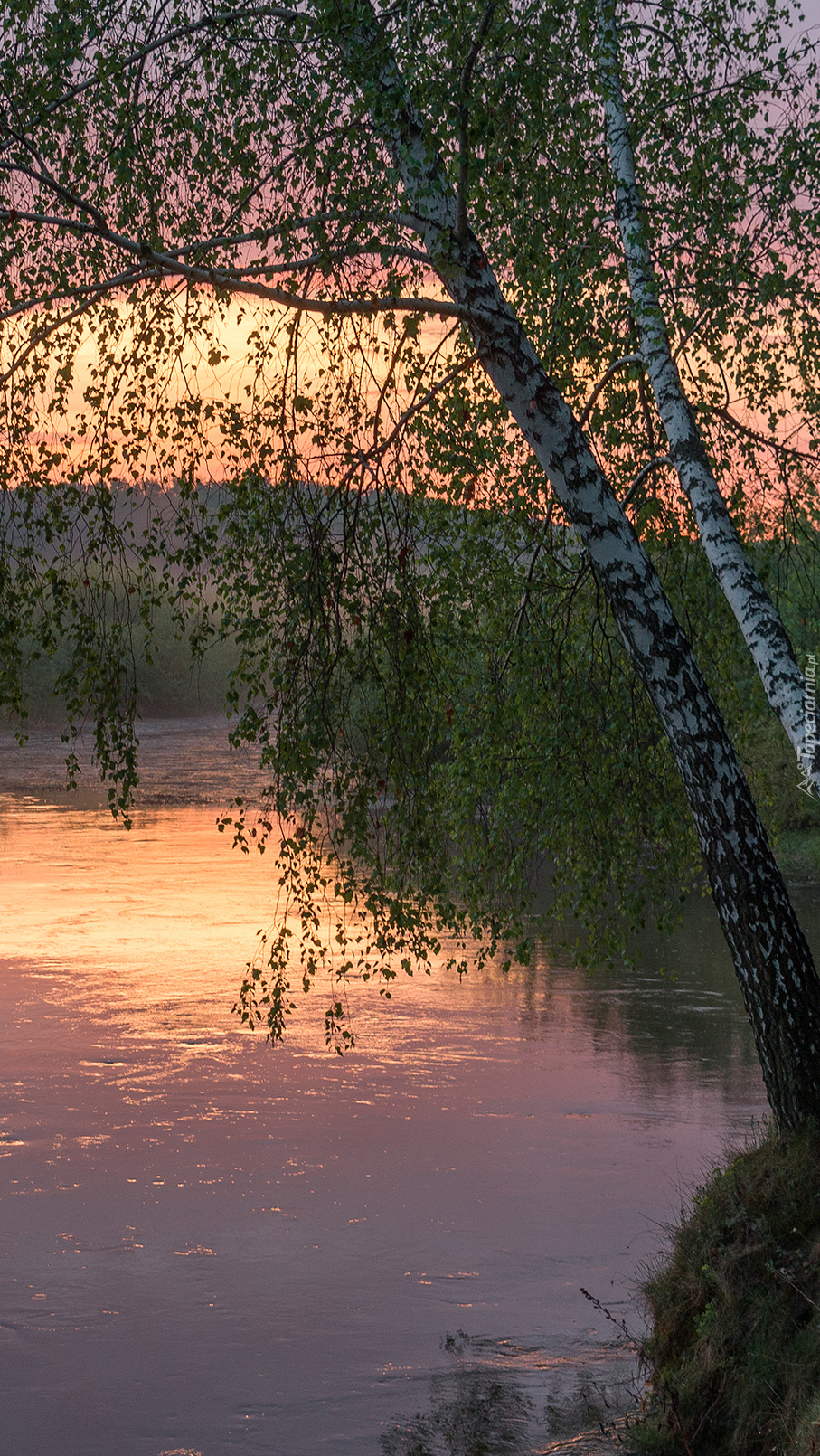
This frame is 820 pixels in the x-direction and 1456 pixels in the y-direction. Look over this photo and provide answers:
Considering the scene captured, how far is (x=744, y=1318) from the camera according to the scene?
25.6ft

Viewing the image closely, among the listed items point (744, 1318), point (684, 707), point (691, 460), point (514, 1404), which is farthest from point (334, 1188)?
point (691, 460)

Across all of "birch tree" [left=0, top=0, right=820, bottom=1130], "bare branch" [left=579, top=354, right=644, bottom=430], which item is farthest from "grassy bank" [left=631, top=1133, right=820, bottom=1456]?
"bare branch" [left=579, top=354, right=644, bottom=430]

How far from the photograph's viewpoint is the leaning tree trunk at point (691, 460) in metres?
7.52

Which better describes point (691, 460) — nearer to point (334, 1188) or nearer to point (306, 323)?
point (306, 323)

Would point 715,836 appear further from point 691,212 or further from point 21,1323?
point 21,1323

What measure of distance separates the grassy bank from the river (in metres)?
1.43

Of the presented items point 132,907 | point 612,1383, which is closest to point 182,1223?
point 612,1383

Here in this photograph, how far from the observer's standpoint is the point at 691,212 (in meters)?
9.93

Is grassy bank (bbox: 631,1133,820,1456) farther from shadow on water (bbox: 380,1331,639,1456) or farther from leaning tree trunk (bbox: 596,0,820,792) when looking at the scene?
leaning tree trunk (bbox: 596,0,820,792)

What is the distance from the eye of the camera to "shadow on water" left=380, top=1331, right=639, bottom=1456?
32.9 feet

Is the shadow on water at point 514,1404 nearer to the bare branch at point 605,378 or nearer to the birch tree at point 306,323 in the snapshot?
the birch tree at point 306,323

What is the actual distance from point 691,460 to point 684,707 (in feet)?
6.08

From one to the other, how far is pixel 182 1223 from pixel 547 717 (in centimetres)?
778

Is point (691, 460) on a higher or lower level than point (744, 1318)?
higher
